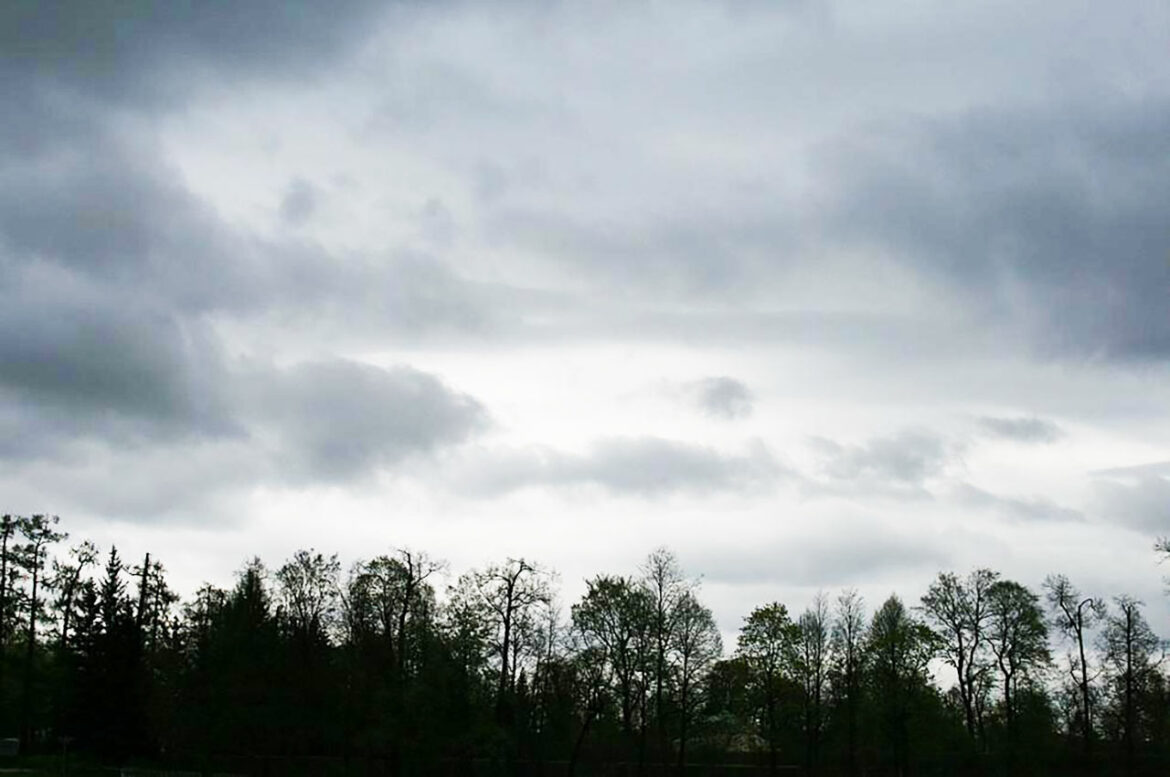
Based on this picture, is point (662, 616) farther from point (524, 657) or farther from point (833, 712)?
point (833, 712)

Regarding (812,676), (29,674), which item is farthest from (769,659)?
(29,674)

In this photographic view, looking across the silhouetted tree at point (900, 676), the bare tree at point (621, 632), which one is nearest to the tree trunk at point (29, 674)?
the bare tree at point (621, 632)

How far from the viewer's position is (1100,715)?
87.1 meters

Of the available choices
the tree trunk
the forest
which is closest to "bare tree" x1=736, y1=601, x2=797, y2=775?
the forest

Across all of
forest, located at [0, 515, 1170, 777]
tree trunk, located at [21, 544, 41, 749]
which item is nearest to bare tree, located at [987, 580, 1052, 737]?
forest, located at [0, 515, 1170, 777]

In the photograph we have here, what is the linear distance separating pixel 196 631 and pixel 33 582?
1763cm

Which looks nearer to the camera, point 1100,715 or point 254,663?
point 254,663

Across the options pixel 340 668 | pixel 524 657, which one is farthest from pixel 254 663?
pixel 524 657

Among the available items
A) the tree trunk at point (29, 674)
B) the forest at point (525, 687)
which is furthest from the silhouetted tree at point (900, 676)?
the tree trunk at point (29, 674)

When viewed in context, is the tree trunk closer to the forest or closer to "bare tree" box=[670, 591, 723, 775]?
the forest

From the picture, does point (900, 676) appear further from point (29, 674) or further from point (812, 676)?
point (29, 674)

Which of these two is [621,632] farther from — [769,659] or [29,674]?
[29,674]

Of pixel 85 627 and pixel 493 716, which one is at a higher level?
pixel 85 627

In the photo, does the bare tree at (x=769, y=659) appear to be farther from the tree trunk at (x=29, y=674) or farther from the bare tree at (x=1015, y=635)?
the tree trunk at (x=29, y=674)
